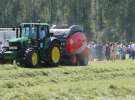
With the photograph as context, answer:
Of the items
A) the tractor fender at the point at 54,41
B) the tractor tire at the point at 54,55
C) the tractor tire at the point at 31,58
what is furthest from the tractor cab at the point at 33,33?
the tractor tire at the point at 31,58

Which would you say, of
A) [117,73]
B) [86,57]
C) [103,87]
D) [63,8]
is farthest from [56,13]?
[103,87]

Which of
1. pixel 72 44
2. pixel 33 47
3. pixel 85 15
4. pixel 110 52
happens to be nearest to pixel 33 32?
pixel 33 47

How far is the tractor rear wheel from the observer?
26177 mm

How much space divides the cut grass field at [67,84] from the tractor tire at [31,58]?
1173 mm

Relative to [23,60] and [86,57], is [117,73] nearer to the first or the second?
[23,60]

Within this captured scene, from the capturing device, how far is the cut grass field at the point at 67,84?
15309mm

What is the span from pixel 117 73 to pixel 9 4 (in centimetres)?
5321

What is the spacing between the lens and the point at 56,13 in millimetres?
78562

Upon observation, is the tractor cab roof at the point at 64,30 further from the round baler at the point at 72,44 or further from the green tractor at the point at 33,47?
the green tractor at the point at 33,47

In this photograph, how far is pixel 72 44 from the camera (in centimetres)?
3030

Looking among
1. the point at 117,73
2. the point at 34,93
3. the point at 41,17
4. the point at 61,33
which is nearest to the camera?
the point at 34,93

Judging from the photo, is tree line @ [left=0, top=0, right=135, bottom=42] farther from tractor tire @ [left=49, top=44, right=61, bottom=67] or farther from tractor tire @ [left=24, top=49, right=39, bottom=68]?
tractor tire @ [left=24, top=49, right=39, bottom=68]

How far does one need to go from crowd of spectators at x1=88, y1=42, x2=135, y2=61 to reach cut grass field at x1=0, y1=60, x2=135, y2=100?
14984 millimetres

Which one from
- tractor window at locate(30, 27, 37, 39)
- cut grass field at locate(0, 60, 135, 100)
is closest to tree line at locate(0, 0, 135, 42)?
tractor window at locate(30, 27, 37, 39)
